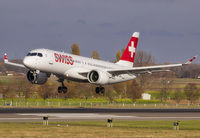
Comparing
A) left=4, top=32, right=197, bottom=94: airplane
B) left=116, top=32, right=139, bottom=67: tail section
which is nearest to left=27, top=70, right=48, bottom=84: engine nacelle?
left=4, top=32, right=197, bottom=94: airplane

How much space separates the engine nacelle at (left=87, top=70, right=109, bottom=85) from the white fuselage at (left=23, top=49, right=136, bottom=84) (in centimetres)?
74

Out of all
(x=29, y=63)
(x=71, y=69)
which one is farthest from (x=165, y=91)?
(x=29, y=63)

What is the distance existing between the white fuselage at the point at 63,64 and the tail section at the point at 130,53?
12.2m

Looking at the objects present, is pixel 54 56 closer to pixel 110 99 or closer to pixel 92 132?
pixel 92 132

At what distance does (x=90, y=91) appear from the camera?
12038 centimetres

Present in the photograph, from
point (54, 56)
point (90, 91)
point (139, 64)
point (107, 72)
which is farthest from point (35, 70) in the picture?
point (139, 64)

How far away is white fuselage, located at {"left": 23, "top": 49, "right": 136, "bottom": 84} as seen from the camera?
57750 millimetres

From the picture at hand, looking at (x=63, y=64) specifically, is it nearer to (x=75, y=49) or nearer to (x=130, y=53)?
(x=130, y=53)

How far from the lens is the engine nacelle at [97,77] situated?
64938 millimetres

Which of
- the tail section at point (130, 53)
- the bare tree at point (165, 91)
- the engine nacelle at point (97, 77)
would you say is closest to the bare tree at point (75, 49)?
the bare tree at point (165, 91)

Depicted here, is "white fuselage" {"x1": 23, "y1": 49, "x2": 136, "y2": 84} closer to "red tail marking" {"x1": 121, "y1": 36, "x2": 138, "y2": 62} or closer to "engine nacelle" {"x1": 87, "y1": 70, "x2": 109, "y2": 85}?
"engine nacelle" {"x1": 87, "y1": 70, "x2": 109, "y2": 85}

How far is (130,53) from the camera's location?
3292 inches

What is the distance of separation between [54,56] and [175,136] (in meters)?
27.1

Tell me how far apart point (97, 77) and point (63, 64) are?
7.03 m
